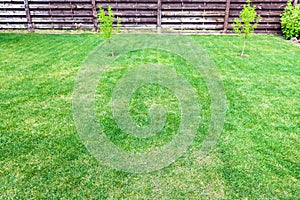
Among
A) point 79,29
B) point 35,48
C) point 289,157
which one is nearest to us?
point 289,157

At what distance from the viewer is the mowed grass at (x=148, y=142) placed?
2492 mm

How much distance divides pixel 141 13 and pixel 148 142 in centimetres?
793

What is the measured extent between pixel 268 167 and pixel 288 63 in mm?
4483

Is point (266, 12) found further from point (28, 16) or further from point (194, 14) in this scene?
point (28, 16)

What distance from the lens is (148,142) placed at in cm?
320

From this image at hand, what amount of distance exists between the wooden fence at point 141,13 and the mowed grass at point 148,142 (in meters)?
4.55

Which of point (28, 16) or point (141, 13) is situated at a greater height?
point (141, 13)

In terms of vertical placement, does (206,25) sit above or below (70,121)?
above

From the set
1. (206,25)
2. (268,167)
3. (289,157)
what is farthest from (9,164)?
(206,25)

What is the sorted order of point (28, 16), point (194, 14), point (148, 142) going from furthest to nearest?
point (194, 14) → point (28, 16) → point (148, 142)

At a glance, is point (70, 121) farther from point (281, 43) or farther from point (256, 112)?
point (281, 43)

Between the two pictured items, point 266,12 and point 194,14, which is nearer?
point 266,12

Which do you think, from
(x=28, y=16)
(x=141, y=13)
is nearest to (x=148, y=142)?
(x=141, y=13)

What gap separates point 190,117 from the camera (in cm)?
378
